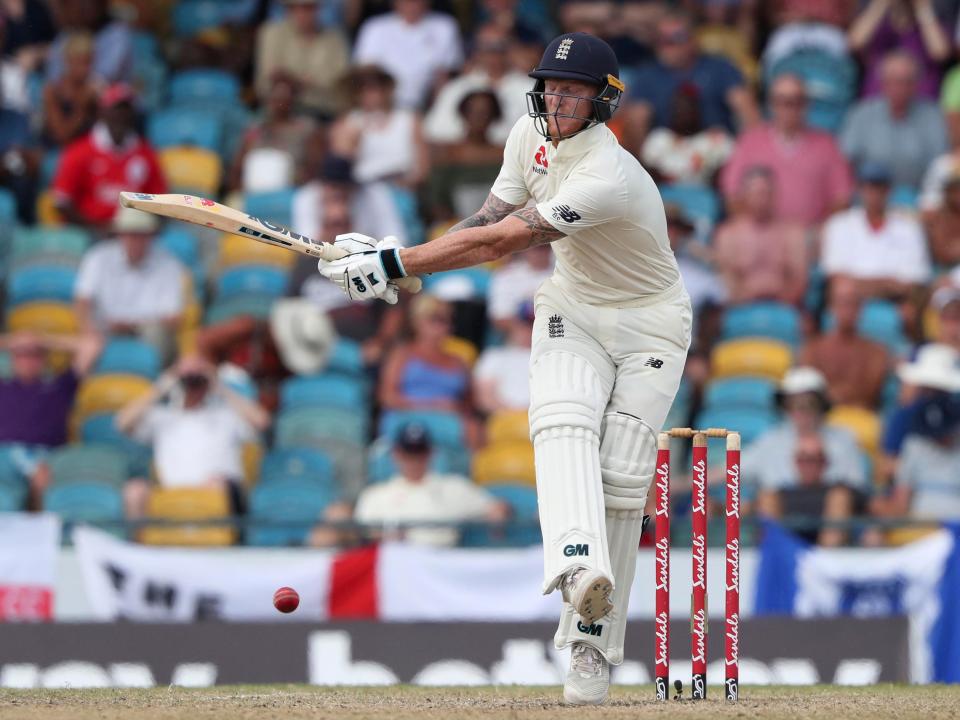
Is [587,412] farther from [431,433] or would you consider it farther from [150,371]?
[150,371]

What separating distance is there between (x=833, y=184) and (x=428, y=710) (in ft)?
26.5

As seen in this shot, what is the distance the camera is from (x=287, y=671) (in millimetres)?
9383

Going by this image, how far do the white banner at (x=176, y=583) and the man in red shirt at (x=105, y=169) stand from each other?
3.82 meters

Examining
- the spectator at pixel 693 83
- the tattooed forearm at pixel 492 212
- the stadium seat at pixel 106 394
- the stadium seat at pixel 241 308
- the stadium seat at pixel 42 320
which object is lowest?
the stadium seat at pixel 106 394

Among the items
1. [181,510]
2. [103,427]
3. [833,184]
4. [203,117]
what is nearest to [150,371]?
[103,427]

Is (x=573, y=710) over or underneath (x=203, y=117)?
underneath

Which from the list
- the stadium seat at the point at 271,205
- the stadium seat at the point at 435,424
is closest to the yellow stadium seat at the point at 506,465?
the stadium seat at the point at 435,424

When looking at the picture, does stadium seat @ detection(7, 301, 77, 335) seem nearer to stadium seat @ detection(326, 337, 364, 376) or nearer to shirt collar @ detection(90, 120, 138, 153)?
shirt collar @ detection(90, 120, 138, 153)

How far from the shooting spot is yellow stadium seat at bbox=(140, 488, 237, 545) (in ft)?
36.4

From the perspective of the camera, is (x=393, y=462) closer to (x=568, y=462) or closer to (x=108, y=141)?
(x=108, y=141)

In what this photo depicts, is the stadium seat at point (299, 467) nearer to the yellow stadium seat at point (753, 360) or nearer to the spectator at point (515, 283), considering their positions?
the spectator at point (515, 283)

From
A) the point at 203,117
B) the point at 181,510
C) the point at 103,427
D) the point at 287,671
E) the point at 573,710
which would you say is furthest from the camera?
the point at 203,117

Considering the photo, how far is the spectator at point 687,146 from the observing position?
44.5 feet

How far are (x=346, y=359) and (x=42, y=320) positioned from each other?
227 cm
